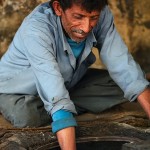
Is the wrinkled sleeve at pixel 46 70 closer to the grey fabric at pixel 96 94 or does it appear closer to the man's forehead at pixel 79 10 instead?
the man's forehead at pixel 79 10

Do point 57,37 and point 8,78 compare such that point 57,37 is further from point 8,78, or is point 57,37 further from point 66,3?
point 8,78

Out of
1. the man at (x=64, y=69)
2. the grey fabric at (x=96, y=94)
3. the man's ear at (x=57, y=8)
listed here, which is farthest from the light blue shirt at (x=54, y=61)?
the grey fabric at (x=96, y=94)

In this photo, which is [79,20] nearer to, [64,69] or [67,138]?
[64,69]

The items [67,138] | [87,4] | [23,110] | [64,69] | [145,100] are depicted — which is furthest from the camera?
[23,110]

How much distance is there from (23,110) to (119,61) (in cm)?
86

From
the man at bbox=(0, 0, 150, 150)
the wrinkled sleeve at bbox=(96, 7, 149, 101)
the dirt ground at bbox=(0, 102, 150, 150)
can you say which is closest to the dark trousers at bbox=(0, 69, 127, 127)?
the man at bbox=(0, 0, 150, 150)

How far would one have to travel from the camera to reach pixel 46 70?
3.08 m

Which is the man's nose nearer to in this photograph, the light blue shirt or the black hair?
the black hair

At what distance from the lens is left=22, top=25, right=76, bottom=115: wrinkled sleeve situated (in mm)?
2996

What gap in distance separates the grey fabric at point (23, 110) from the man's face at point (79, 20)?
2.46 ft

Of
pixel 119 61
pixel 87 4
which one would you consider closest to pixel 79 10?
pixel 87 4

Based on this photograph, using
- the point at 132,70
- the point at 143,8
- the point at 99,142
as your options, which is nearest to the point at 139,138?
the point at 99,142

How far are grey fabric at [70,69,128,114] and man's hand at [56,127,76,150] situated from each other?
1216 mm

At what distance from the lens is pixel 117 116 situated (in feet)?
12.8
